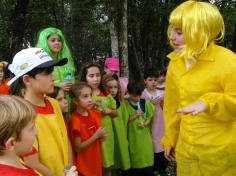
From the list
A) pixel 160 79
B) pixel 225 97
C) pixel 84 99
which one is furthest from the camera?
pixel 160 79

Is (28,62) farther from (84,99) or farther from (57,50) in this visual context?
(57,50)

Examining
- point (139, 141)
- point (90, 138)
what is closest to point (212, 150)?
point (90, 138)

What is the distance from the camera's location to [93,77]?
4.57m

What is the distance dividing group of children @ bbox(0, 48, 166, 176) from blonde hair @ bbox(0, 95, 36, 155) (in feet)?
0.22

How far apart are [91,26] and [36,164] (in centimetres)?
968

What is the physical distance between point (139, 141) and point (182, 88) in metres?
2.11

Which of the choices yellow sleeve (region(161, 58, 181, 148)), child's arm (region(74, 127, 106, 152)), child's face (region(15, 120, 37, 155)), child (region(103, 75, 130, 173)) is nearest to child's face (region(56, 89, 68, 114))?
child's arm (region(74, 127, 106, 152))

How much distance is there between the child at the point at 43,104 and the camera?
277 cm

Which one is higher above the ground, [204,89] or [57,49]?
[57,49]

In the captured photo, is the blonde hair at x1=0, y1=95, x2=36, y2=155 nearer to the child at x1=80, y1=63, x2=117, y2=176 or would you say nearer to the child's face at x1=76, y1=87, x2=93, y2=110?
the child's face at x1=76, y1=87, x2=93, y2=110

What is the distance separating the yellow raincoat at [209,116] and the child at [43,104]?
90 cm

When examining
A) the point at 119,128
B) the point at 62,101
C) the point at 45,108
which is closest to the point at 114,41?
the point at 119,128

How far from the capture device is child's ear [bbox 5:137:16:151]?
185cm

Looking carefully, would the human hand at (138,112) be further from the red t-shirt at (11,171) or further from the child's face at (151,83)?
the red t-shirt at (11,171)
